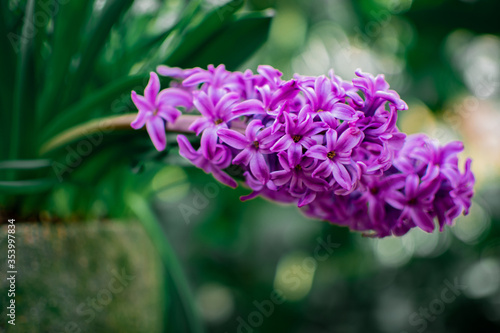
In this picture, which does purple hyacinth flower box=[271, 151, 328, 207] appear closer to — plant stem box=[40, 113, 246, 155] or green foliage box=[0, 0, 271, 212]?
plant stem box=[40, 113, 246, 155]

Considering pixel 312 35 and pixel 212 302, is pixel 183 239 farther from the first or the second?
pixel 312 35

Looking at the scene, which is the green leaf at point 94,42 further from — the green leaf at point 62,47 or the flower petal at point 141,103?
the flower petal at point 141,103

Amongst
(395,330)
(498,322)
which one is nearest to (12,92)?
(395,330)

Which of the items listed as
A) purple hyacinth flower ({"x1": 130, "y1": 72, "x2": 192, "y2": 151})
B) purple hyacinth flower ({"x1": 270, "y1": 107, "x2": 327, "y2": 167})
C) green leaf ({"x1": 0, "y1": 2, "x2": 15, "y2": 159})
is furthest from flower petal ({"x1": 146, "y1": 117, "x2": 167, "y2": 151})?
green leaf ({"x1": 0, "y1": 2, "x2": 15, "y2": 159})

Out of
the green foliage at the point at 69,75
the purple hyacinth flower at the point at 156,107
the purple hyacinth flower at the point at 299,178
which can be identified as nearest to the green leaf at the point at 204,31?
the green foliage at the point at 69,75

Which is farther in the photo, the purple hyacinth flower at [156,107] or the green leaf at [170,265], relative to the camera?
the green leaf at [170,265]

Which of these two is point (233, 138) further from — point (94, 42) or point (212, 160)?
point (94, 42)
